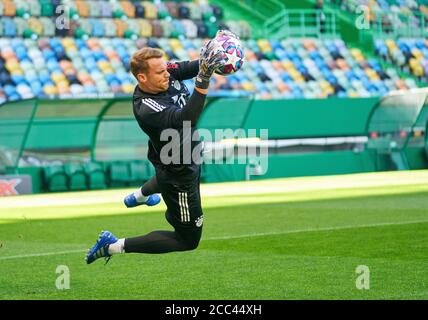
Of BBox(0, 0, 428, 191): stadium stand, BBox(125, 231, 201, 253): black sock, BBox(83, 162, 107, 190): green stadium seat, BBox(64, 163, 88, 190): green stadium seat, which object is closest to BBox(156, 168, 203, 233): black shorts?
BBox(125, 231, 201, 253): black sock

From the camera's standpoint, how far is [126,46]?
109 feet

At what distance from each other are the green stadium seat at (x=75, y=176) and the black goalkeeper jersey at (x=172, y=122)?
19.0 meters

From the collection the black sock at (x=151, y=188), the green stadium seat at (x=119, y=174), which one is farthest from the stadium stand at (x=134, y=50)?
the black sock at (x=151, y=188)

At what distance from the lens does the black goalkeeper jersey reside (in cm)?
819

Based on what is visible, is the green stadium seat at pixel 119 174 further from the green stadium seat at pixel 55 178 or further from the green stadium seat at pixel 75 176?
the green stadium seat at pixel 55 178

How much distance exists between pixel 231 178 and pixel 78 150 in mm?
5222

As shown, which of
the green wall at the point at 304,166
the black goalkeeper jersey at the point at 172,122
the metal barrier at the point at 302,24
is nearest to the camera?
the black goalkeeper jersey at the point at 172,122

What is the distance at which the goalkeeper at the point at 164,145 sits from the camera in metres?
8.28

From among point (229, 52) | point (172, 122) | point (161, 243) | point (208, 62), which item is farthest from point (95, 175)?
point (208, 62)

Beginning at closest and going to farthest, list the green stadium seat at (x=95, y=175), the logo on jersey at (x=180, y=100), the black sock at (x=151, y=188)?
the logo on jersey at (x=180, y=100), the black sock at (x=151, y=188), the green stadium seat at (x=95, y=175)

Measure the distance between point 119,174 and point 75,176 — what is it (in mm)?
1379

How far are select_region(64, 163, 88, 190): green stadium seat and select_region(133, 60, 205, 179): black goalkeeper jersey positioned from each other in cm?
1896

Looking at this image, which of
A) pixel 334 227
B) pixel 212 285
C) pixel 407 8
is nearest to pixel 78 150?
pixel 334 227

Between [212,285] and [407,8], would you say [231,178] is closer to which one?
[407,8]
